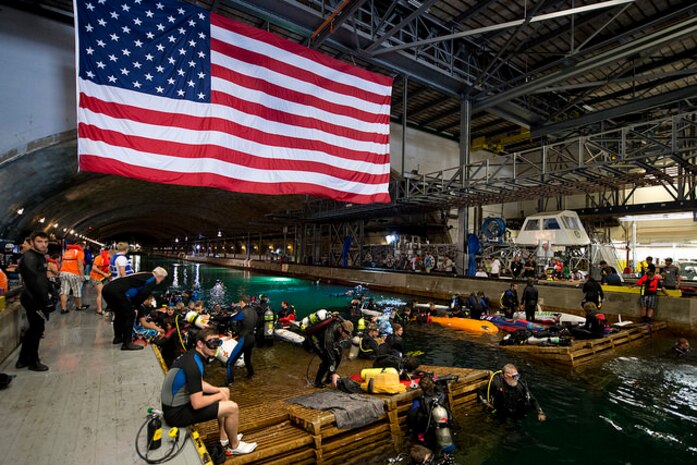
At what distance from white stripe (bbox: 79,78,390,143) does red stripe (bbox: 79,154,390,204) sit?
1.48 meters

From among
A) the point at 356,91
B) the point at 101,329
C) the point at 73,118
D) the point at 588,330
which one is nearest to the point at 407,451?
the point at 101,329

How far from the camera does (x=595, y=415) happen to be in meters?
6.75

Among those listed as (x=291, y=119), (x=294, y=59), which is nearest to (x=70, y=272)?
(x=291, y=119)

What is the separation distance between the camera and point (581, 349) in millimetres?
10008

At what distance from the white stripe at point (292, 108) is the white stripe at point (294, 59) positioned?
1159 millimetres

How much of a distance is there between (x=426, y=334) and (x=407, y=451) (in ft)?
24.8

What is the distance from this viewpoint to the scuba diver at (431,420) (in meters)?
5.27

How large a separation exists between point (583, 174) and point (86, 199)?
98.9ft

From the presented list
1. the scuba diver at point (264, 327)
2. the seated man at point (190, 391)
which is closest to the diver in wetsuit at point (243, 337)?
the scuba diver at point (264, 327)

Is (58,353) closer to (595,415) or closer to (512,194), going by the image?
(595,415)

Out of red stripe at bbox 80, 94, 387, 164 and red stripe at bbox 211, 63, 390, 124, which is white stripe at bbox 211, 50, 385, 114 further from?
red stripe at bbox 80, 94, 387, 164

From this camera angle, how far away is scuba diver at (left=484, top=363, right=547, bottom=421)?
6.34 meters

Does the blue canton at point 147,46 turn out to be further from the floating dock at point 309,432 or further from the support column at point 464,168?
the support column at point 464,168

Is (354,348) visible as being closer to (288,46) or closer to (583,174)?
(288,46)
